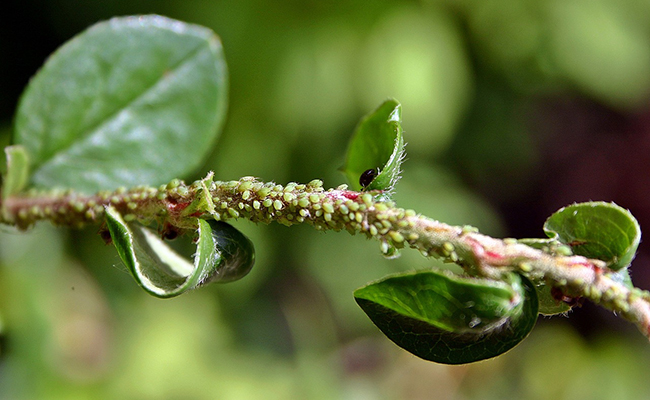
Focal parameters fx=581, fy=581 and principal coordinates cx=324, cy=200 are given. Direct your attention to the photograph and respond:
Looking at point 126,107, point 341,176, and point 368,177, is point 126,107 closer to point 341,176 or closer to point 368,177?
point 368,177

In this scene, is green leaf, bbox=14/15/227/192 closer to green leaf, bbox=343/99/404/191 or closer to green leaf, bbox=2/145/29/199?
green leaf, bbox=2/145/29/199

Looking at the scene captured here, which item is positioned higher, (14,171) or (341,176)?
(14,171)

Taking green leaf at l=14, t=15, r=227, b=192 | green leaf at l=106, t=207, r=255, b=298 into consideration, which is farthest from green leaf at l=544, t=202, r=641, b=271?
green leaf at l=14, t=15, r=227, b=192

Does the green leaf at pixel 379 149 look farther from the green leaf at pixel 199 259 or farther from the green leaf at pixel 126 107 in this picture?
the green leaf at pixel 126 107

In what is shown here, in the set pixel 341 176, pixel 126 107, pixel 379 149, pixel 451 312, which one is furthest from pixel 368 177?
pixel 341 176

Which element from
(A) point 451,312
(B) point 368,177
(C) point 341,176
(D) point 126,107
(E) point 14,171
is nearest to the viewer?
(A) point 451,312

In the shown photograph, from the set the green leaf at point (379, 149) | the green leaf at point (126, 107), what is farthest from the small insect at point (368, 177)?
the green leaf at point (126, 107)
